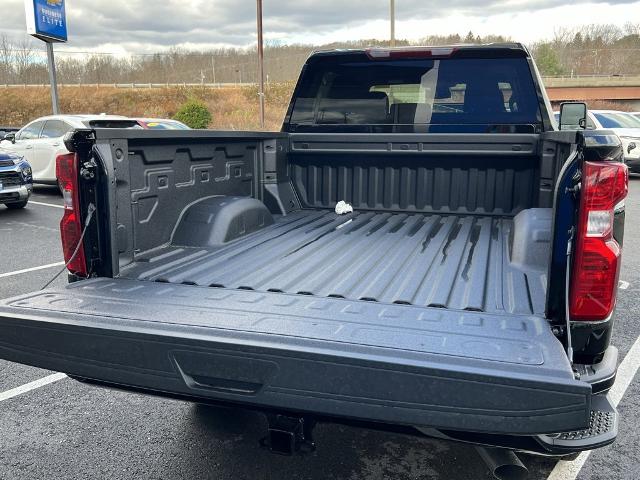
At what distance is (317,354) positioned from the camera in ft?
5.59

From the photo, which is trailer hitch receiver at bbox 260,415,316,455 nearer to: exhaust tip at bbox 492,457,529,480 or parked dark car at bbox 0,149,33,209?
exhaust tip at bbox 492,457,529,480

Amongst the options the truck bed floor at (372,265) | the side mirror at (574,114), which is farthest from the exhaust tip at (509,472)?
the side mirror at (574,114)

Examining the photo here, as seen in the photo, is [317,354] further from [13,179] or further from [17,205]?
[17,205]

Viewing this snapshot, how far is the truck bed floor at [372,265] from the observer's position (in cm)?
247

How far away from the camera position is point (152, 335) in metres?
1.88

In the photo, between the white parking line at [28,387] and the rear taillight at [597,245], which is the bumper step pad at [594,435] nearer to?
the rear taillight at [597,245]

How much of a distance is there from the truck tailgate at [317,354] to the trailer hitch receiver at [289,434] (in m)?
0.28

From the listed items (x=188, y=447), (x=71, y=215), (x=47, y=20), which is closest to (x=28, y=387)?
(x=188, y=447)

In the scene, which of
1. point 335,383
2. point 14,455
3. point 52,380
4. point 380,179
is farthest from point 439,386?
point 52,380

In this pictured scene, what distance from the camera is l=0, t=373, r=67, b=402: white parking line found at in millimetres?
3590

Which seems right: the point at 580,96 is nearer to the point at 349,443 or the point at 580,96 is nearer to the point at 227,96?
the point at 227,96

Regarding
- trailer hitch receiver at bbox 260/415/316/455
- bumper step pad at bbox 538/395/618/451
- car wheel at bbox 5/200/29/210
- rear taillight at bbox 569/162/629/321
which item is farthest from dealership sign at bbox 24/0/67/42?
bumper step pad at bbox 538/395/618/451

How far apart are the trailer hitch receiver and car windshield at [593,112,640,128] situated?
15173 mm

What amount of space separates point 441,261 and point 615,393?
166 centimetres
